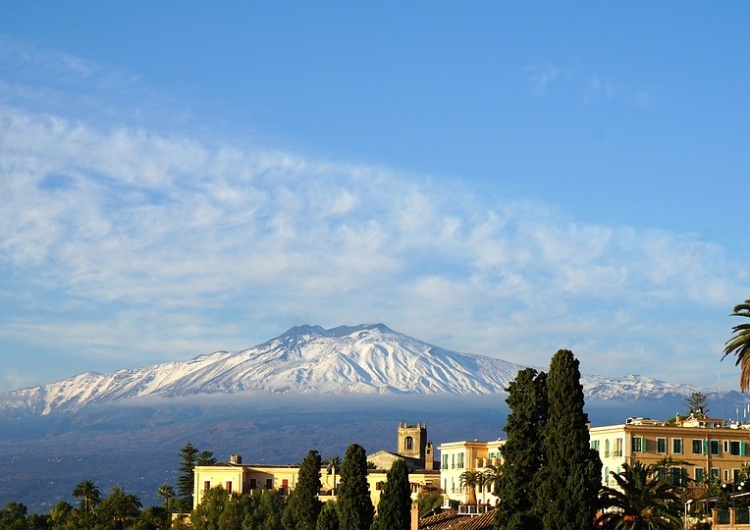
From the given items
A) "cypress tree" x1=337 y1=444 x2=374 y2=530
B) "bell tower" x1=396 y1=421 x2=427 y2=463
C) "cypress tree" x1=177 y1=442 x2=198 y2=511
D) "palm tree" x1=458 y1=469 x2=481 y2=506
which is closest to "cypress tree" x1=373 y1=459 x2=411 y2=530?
"cypress tree" x1=337 y1=444 x2=374 y2=530

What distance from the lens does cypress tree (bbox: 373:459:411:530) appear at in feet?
295

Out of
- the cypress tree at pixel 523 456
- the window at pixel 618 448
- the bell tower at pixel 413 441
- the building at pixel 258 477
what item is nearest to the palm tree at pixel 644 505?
the cypress tree at pixel 523 456

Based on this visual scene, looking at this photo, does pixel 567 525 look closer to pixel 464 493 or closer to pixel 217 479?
pixel 464 493

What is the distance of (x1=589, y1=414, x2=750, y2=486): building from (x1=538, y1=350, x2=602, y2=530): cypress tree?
22281 millimetres

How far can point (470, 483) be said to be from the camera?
11588 centimetres

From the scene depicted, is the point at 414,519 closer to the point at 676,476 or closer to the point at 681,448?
the point at 676,476

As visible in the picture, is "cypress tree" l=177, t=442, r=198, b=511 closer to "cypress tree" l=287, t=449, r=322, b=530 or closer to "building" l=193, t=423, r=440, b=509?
"building" l=193, t=423, r=440, b=509

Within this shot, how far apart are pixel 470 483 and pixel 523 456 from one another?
1472 inches

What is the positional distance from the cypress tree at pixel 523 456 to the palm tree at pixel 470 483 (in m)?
33.9

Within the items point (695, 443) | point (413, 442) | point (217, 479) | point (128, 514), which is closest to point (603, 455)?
point (695, 443)

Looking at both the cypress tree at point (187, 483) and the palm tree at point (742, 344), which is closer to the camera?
the palm tree at point (742, 344)

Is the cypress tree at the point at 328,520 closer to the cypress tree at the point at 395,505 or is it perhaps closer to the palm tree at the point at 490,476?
the cypress tree at the point at 395,505

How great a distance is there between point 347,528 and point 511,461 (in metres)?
22.0

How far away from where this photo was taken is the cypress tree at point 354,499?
98.2m
